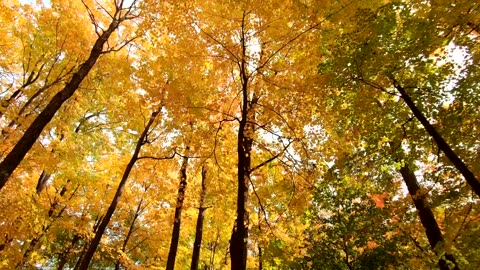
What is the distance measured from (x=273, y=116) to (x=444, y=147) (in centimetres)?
329

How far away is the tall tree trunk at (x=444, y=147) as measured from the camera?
5.70 meters

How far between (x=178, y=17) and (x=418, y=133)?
5.80 meters

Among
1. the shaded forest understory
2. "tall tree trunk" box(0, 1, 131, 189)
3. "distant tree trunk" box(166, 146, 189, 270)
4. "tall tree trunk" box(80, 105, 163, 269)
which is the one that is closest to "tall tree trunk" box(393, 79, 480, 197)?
the shaded forest understory

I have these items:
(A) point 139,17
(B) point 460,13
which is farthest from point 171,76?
(B) point 460,13

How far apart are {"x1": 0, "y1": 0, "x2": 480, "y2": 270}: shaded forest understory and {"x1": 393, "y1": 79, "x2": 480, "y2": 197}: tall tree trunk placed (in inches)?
1.3

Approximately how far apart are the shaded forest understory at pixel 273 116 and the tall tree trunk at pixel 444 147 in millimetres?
33

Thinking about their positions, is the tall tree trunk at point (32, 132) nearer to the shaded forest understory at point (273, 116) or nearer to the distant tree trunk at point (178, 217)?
the shaded forest understory at point (273, 116)

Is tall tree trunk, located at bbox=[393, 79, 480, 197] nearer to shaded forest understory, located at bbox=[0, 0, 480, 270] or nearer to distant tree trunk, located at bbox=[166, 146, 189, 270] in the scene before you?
shaded forest understory, located at bbox=[0, 0, 480, 270]

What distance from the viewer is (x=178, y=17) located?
6543 mm

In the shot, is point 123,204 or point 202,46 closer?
point 202,46

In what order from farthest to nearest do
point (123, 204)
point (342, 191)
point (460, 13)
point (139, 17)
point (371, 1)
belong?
point (123, 204) < point (342, 191) < point (139, 17) < point (371, 1) < point (460, 13)

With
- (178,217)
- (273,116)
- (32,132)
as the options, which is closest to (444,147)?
(273,116)

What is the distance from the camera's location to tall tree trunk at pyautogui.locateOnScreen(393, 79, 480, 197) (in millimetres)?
5699

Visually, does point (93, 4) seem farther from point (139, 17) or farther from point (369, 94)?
point (369, 94)
